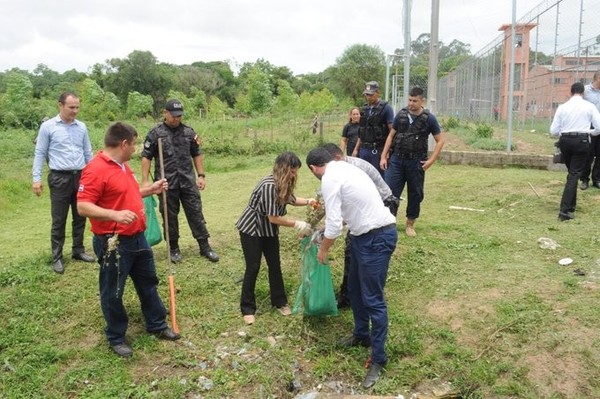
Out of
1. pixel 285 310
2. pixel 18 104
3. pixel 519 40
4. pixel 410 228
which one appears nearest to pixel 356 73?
pixel 18 104

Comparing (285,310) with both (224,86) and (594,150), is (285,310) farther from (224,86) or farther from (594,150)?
(224,86)

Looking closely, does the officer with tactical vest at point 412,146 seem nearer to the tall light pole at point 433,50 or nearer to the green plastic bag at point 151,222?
the green plastic bag at point 151,222

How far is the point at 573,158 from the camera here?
655 centimetres

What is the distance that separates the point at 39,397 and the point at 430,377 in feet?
8.78

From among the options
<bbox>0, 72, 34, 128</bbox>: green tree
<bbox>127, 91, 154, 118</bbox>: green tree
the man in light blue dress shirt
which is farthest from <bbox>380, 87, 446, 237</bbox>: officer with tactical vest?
<bbox>127, 91, 154, 118</bbox>: green tree

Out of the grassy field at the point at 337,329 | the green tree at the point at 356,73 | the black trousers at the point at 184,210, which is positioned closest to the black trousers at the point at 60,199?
the grassy field at the point at 337,329

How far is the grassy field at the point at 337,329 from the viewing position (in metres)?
3.54

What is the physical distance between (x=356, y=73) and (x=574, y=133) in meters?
41.8

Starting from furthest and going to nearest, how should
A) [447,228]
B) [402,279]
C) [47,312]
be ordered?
[447,228]
[402,279]
[47,312]

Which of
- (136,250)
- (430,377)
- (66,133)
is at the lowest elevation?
(430,377)

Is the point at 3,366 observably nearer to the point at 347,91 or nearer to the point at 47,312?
the point at 47,312

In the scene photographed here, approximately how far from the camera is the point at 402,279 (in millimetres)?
5000

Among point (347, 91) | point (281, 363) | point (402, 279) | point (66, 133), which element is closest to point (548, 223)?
point (402, 279)

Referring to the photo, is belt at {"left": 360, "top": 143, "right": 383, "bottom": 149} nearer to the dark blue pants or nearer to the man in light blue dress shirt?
the dark blue pants
